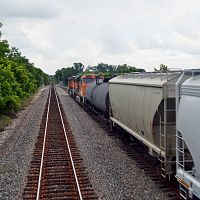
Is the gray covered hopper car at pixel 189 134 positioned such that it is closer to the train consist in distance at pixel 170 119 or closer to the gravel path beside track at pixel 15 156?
the train consist in distance at pixel 170 119

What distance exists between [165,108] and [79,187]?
→ 365 cm

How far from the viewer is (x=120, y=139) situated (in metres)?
19.7

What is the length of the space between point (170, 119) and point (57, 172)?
5.10 meters

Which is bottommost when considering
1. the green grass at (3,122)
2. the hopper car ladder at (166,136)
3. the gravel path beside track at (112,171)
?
the green grass at (3,122)

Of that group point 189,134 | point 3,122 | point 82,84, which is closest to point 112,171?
point 189,134

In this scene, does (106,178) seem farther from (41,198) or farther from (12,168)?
(12,168)

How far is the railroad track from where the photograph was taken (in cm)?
1105

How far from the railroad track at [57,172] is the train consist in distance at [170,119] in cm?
239

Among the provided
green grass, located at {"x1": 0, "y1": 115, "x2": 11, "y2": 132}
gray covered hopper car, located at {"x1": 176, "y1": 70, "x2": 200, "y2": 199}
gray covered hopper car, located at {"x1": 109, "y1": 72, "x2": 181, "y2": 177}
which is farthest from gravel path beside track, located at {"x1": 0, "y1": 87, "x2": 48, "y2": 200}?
gray covered hopper car, located at {"x1": 176, "y1": 70, "x2": 200, "y2": 199}

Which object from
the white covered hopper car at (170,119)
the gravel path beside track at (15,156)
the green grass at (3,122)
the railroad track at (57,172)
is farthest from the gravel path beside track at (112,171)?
the green grass at (3,122)

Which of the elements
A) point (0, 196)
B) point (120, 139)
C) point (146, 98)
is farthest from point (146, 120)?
point (120, 139)

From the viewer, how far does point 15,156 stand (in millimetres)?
16656

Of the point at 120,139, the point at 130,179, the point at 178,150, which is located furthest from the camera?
the point at 120,139

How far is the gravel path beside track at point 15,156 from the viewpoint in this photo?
11930 millimetres
